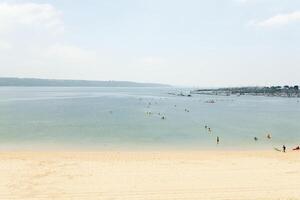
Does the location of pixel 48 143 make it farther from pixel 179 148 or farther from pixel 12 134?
pixel 179 148

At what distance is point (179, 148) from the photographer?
128 feet

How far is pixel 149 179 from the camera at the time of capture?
2138cm

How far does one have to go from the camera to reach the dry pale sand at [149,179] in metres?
18.2

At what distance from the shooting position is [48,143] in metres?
41.2

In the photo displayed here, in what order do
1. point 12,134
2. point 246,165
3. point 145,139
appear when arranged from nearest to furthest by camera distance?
point 246,165 < point 145,139 < point 12,134

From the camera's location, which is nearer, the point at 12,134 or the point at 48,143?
the point at 48,143

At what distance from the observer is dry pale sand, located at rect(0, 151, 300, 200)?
1816 cm

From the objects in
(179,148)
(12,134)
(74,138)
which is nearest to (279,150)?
(179,148)

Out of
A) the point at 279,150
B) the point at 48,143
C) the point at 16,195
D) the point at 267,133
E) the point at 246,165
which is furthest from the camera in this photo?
the point at 267,133

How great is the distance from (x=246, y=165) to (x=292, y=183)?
5784mm

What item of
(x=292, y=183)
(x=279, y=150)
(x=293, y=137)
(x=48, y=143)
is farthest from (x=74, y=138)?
(x=292, y=183)

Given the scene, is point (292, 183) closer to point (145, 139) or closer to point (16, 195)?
point (16, 195)

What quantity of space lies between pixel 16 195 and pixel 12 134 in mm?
31263

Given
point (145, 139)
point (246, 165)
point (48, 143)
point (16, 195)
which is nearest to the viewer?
point (16, 195)
